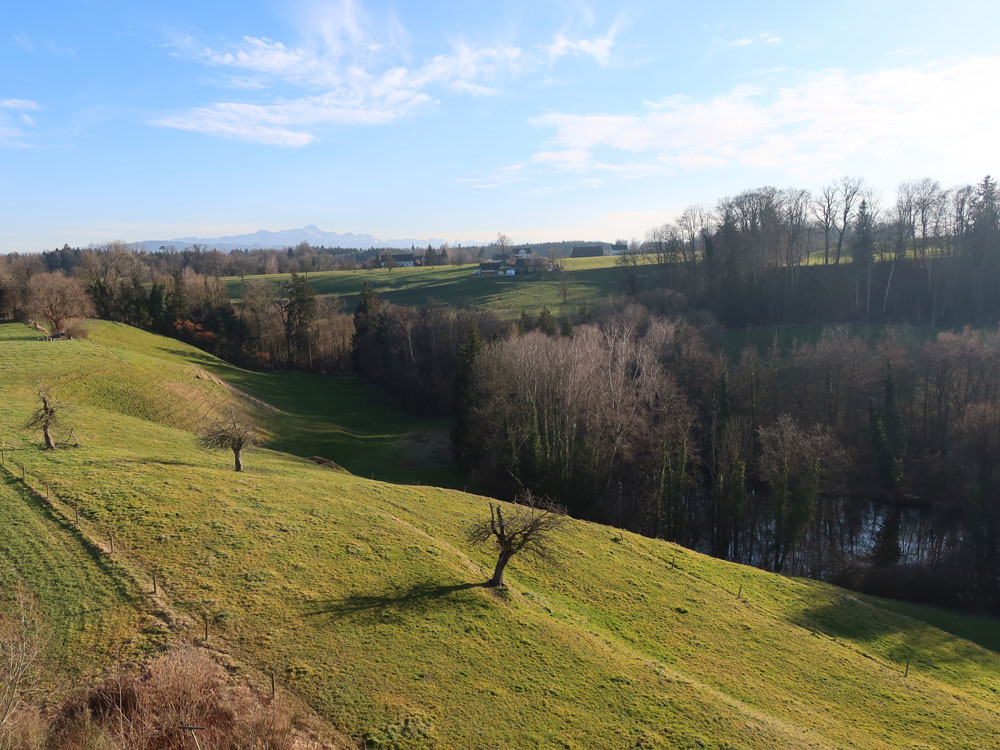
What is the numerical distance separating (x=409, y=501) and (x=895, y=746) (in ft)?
71.4

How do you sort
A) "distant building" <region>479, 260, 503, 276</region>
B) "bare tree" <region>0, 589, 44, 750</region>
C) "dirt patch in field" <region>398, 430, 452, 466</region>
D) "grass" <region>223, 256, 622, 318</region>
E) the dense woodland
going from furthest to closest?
"distant building" <region>479, 260, 503, 276</region>
"grass" <region>223, 256, 622, 318</region>
"dirt patch in field" <region>398, 430, 452, 466</region>
the dense woodland
"bare tree" <region>0, 589, 44, 750</region>

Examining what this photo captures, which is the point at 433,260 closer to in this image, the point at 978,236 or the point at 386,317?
the point at 386,317

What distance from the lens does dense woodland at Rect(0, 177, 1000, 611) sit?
41062 millimetres

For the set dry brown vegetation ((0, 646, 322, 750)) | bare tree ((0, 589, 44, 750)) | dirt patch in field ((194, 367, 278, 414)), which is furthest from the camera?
dirt patch in field ((194, 367, 278, 414))

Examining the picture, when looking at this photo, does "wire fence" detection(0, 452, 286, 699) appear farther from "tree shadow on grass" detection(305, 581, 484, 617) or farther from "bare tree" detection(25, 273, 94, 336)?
"bare tree" detection(25, 273, 94, 336)


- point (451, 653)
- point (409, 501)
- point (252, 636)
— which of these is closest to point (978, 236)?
point (409, 501)

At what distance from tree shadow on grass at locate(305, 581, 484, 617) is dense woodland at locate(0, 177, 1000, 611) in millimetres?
20975

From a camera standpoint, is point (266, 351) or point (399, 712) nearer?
point (399, 712)

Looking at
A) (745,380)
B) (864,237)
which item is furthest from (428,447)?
(864,237)

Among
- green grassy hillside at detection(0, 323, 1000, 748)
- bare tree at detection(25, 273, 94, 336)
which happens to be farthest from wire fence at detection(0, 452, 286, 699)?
bare tree at detection(25, 273, 94, 336)

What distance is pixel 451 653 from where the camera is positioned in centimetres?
1689

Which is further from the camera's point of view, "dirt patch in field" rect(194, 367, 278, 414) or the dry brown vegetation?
"dirt patch in field" rect(194, 367, 278, 414)

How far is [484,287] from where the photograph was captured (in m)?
111

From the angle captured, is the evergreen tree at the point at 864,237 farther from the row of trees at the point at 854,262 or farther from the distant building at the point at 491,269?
the distant building at the point at 491,269
